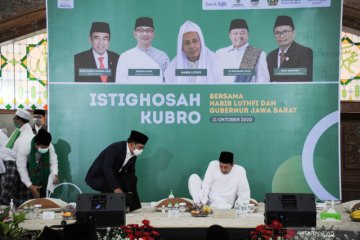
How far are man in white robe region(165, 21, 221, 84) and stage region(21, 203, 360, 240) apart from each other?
2.07 metres

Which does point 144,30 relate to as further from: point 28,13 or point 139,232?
point 139,232

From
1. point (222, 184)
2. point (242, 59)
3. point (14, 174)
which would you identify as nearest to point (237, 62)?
point (242, 59)

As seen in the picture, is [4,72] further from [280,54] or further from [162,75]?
[280,54]

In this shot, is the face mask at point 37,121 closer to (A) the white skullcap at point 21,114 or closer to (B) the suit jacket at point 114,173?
(A) the white skullcap at point 21,114

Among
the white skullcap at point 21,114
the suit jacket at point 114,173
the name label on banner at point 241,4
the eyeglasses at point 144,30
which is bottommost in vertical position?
the suit jacket at point 114,173

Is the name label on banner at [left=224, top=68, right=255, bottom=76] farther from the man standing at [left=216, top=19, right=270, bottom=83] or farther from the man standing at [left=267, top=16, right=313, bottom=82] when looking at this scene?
the man standing at [left=267, top=16, right=313, bottom=82]

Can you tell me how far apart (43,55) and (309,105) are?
469 centimetres

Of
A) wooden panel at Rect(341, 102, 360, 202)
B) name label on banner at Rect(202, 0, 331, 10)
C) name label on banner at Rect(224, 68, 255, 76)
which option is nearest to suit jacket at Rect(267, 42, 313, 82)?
name label on banner at Rect(224, 68, 255, 76)

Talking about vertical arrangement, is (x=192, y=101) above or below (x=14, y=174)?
above

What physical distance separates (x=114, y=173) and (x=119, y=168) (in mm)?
73

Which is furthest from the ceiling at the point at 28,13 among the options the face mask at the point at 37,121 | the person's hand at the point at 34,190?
the person's hand at the point at 34,190

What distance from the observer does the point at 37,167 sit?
699 cm

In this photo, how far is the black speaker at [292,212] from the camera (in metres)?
5.04

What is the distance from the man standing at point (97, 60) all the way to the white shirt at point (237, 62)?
1.23m
